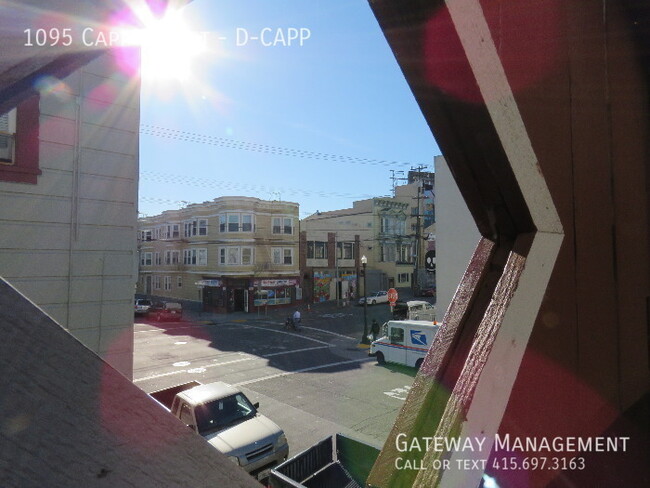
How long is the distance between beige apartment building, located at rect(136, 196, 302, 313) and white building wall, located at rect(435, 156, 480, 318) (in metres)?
26.7

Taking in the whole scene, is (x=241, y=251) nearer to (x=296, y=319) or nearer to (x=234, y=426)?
(x=296, y=319)

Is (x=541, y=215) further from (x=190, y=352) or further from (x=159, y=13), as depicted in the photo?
(x=190, y=352)

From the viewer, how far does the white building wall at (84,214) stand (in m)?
5.36

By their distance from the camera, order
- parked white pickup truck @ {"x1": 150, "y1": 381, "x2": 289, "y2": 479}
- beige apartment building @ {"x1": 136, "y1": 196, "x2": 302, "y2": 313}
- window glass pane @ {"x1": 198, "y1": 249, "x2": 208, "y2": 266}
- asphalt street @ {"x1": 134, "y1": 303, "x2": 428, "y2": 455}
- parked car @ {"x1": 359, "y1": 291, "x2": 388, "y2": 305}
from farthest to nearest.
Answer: parked car @ {"x1": 359, "y1": 291, "x2": 388, "y2": 305}, window glass pane @ {"x1": 198, "y1": 249, "x2": 208, "y2": 266}, beige apartment building @ {"x1": 136, "y1": 196, "x2": 302, "y2": 313}, asphalt street @ {"x1": 134, "y1": 303, "x2": 428, "y2": 455}, parked white pickup truck @ {"x1": 150, "y1": 381, "x2": 289, "y2": 479}

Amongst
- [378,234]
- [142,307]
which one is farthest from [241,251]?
[378,234]

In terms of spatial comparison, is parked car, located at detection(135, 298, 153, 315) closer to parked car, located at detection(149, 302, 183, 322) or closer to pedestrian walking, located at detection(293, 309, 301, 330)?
parked car, located at detection(149, 302, 183, 322)

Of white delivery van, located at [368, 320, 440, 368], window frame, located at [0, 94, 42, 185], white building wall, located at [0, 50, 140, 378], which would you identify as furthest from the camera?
white delivery van, located at [368, 320, 440, 368]

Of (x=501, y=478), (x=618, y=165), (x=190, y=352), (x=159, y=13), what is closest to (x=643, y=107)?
(x=618, y=165)

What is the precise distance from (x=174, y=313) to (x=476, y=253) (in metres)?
30.4

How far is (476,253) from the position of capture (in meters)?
0.92

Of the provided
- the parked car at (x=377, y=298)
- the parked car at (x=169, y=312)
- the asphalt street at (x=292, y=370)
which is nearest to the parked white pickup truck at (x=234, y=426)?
the asphalt street at (x=292, y=370)

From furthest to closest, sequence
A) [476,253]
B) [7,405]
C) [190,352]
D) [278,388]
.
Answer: [190,352] → [278,388] → [476,253] → [7,405]

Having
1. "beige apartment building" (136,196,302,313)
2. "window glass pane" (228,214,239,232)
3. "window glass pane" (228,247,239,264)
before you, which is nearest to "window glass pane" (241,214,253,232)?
"beige apartment building" (136,196,302,313)

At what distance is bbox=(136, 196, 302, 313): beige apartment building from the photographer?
32.1 m
